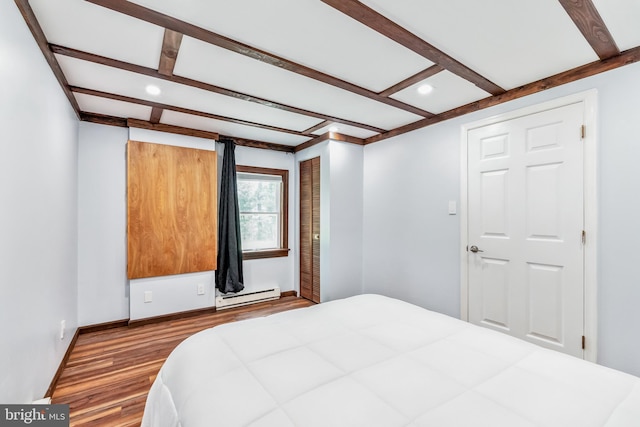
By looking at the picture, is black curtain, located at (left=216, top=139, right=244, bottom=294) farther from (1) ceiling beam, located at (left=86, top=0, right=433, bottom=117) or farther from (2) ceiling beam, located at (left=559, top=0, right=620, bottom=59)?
(2) ceiling beam, located at (left=559, top=0, right=620, bottom=59)

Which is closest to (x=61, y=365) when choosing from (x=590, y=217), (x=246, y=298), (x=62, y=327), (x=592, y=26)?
(x=62, y=327)

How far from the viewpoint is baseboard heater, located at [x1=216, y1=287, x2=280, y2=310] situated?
374 cm

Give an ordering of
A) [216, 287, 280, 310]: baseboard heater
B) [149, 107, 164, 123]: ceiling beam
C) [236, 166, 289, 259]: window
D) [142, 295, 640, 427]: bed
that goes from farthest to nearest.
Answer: [236, 166, 289, 259]: window < [216, 287, 280, 310]: baseboard heater < [149, 107, 164, 123]: ceiling beam < [142, 295, 640, 427]: bed

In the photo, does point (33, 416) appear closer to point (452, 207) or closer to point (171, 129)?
point (171, 129)

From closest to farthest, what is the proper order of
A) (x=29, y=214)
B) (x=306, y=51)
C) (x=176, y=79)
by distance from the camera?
(x=29, y=214), (x=306, y=51), (x=176, y=79)

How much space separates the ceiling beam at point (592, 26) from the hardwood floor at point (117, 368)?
3.42 meters

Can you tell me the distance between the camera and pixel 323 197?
374 cm

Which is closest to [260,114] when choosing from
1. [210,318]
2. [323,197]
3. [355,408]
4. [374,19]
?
[323,197]

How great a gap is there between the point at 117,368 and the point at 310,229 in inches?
101

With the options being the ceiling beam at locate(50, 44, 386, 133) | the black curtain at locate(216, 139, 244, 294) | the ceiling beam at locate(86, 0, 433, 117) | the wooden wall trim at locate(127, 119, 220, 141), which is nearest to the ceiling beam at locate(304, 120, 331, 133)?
the ceiling beam at locate(50, 44, 386, 133)

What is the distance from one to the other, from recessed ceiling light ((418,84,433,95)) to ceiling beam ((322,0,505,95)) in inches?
10.5

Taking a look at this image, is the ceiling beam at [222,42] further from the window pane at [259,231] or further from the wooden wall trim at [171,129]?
the window pane at [259,231]

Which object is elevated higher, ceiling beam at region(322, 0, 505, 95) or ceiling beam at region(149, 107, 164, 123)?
ceiling beam at region(322, 0, 505, 95)

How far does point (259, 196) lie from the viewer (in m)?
4.21
